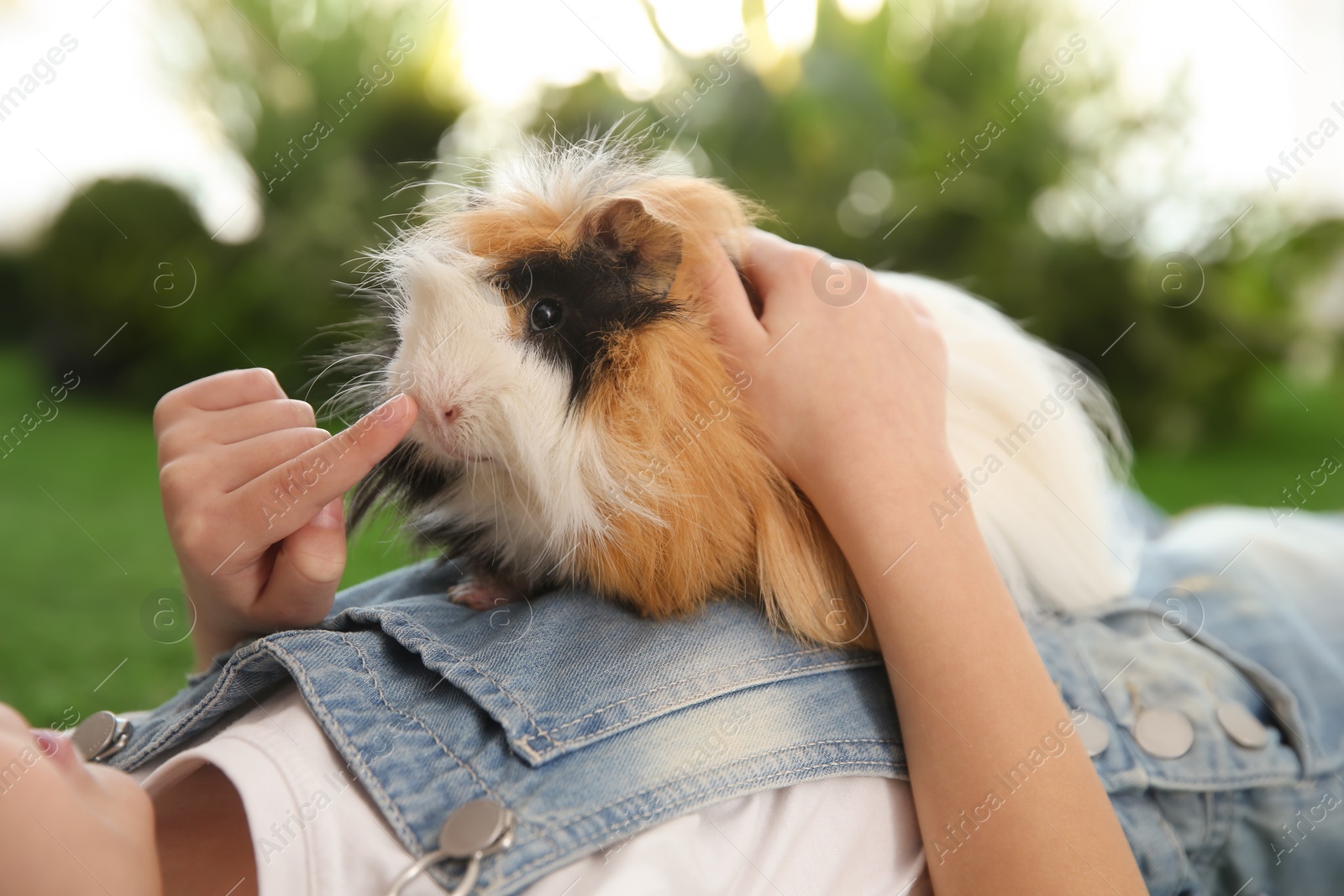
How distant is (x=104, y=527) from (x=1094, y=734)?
1746 millimetres

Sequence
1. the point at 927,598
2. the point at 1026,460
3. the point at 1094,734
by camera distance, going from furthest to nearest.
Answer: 1. the point at 1026,460
2. the point at 1094,734
3. the point at 927,598

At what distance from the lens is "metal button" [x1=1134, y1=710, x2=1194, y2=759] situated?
2.36 ft

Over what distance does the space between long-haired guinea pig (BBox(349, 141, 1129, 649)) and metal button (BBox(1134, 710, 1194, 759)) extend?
29cm

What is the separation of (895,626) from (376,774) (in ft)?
1.21

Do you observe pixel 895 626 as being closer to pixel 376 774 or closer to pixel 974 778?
pixel 974 778

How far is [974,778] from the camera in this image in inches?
22.5

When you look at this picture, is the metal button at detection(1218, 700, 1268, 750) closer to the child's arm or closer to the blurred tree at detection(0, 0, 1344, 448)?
the child's arm

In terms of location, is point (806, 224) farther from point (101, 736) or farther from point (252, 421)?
point (101, 736)

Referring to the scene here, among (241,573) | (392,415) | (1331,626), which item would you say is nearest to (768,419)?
(392,415)

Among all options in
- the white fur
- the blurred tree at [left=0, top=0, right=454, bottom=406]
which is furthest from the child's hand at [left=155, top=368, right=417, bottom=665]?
the blurred tree at [left=0, top=0, right=454, bottom=406]

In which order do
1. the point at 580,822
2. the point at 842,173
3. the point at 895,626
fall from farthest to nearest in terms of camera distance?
1. the point at 842,173
2. the point at 895,626
3. the point at 580,822

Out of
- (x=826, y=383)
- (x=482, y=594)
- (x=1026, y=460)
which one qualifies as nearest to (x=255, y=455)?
(x=482, y=594)

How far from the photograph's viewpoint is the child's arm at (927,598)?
0.57 metres

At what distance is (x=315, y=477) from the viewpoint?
542 mm
